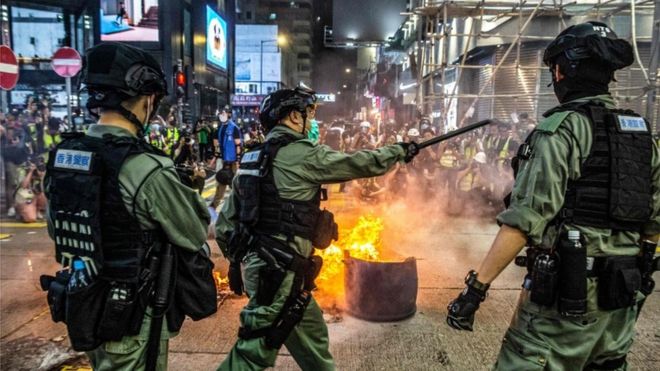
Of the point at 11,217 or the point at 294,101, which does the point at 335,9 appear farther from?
the point at 294,101

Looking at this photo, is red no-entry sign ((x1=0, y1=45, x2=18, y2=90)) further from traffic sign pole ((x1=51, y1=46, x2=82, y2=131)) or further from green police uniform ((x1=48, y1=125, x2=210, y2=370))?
green police uniform ((x1=48, y1=125, x2=210, y2=370))

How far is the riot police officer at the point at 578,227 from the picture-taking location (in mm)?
1891

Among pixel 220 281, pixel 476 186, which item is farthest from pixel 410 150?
pixel 476 186

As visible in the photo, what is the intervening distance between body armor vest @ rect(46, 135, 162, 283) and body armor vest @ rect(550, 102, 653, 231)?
5.71 feet

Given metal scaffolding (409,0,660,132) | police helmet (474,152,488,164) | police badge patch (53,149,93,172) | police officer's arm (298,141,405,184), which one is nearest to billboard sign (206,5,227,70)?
metal scaffolding (409,0,660,132)

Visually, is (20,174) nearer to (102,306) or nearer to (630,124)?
(102,306)

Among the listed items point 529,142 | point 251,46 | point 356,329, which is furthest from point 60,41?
point 251,46

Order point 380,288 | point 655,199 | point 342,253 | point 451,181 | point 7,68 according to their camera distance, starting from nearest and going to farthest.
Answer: point 655,199
point 380,288
point 342,253
point 7,68
point 451,181

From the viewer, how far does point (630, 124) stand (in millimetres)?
1973

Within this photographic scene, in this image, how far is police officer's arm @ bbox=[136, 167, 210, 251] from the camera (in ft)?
6.20

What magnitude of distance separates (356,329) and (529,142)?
96.6 inches

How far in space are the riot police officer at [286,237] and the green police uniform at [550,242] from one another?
2.94ft

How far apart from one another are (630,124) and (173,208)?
1905 millimetres

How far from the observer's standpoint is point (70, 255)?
1.98 meters
